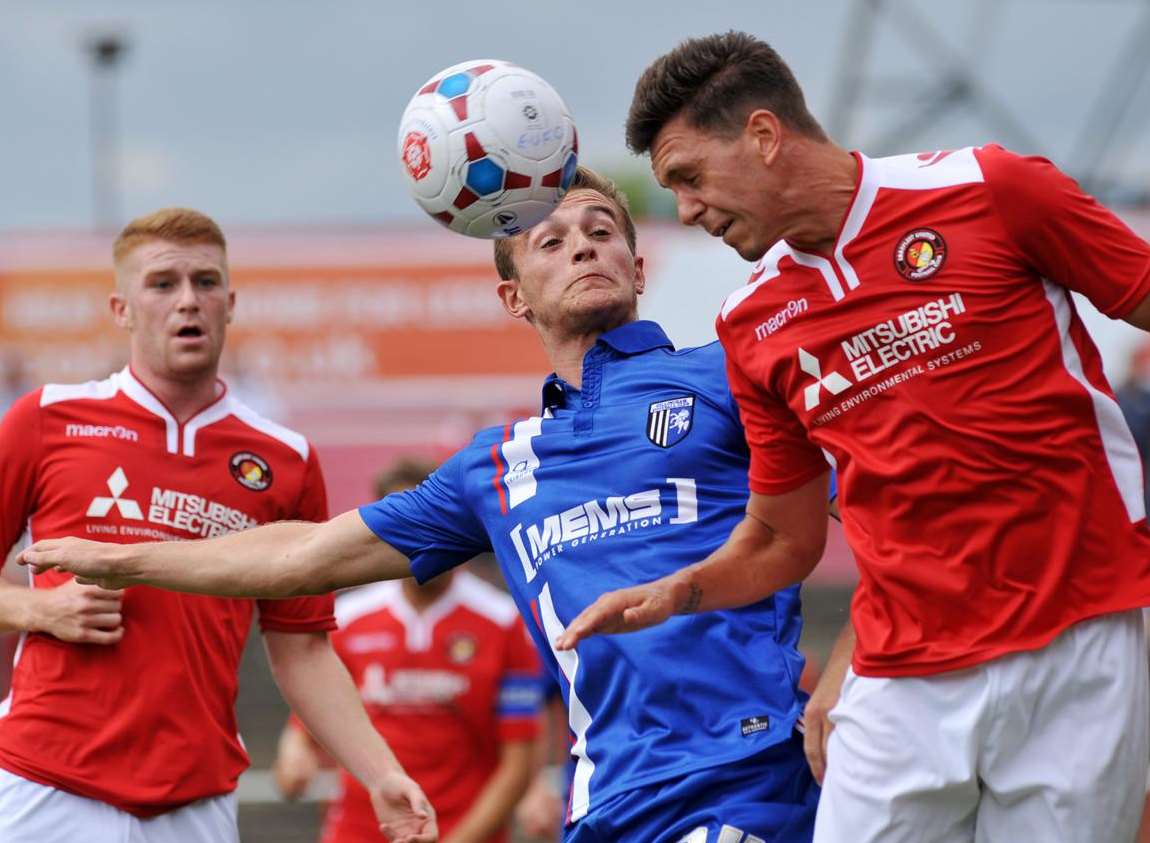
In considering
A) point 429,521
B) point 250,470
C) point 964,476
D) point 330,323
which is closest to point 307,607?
point 250,470

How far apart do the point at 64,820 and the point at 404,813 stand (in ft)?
3.35

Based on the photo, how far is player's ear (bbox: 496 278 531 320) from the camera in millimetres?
4852

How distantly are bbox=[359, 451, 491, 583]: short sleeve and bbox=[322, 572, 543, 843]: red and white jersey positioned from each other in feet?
8.25

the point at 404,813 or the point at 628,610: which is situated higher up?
the point at 628,610

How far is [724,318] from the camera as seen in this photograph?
13.0 feet

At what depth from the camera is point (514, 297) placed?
4914mm

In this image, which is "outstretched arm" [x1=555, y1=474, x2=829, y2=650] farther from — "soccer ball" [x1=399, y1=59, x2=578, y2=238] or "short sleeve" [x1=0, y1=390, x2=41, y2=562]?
"short sleeve" [x1=0, y1=390, x2=41, y2=562]

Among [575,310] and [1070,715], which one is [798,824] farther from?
[575,310]

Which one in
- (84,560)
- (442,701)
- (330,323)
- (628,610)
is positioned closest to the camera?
(628,610)

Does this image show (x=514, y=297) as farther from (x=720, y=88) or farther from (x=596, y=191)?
(x=720, y=88)

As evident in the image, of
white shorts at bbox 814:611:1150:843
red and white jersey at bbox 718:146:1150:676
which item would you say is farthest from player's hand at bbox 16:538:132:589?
white shorts at bbox 814:611:1150:843

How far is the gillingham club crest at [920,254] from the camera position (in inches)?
143

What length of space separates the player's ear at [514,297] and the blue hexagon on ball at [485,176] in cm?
41

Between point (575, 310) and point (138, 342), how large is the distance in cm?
172
